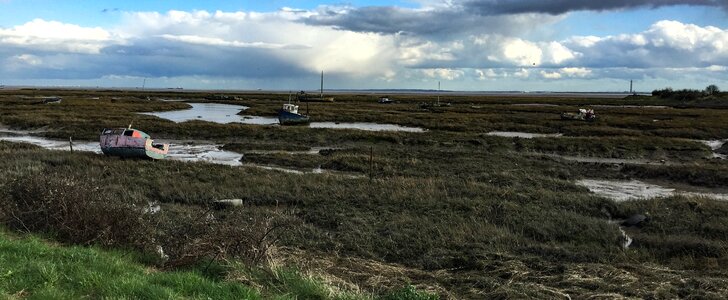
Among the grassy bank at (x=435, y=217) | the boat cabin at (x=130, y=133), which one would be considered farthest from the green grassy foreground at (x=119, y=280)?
the boat cabin at (x=130, y=133)

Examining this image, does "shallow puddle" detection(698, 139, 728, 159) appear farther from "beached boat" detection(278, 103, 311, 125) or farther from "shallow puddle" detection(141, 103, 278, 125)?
"shallow puddle" detection(141, 103, 278, 125)

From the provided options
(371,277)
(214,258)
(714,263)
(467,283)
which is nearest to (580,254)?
(714,263)

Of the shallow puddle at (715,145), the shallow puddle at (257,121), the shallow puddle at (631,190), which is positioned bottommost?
the shallow puddle at (631,190)

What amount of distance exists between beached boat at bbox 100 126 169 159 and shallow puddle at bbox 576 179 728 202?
19923mm

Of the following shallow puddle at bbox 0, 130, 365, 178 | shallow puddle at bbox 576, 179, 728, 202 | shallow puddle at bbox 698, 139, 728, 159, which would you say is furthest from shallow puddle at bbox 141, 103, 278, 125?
shallow puddle at bbox 698, 139, 728, 159

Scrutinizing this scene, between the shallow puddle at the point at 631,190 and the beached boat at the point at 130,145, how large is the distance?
19.9 meters

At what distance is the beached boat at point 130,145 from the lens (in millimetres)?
24828

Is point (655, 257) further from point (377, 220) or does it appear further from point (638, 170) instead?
point (638, 170)

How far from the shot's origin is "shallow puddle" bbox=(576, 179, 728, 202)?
20281 mm

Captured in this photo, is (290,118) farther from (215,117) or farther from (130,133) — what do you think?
(130,133)

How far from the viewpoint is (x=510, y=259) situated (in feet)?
35.8

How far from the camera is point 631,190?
21.9 metres

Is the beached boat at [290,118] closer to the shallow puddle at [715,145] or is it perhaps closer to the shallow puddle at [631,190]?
the shallow puddle at [631,190]

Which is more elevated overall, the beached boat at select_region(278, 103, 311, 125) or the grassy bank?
the beached boat at select_region(278, 103, 311, 125)
